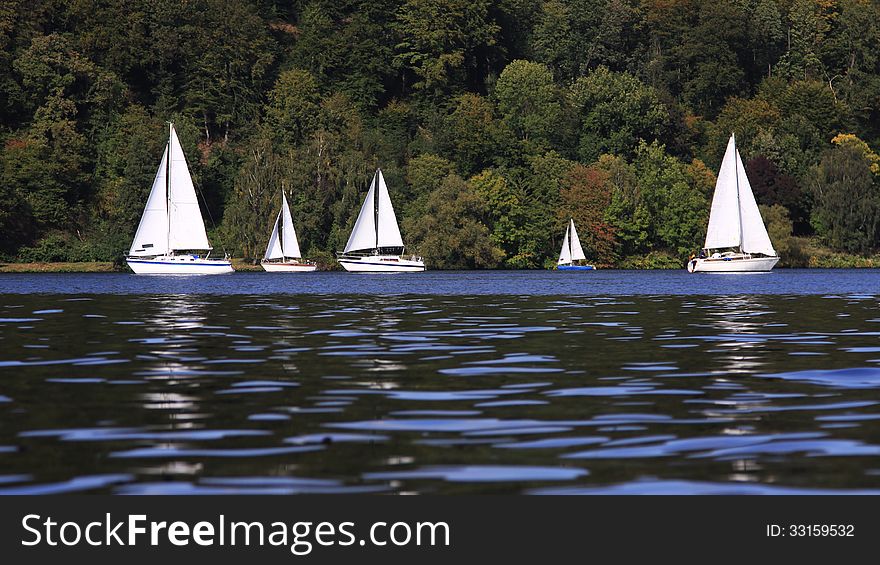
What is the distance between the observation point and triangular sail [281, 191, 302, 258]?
13912 centimetres

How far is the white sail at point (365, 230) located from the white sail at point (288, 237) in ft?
19.2

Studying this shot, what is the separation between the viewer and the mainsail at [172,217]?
11862 centimetres

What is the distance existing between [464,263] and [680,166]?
32.3 m

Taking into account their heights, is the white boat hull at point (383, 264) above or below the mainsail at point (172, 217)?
below

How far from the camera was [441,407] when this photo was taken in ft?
62.7

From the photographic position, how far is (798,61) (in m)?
188

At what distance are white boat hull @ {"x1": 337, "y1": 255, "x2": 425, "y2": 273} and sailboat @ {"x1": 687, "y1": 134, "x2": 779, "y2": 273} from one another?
28.3m

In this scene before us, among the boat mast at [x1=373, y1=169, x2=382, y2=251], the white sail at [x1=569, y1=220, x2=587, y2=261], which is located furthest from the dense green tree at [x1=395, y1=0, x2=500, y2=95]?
the white sail at [x1=569, y1=220, x2=587, y2=261]

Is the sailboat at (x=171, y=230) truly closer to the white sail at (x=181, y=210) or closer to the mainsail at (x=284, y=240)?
the white sail at (x=181, y=210)

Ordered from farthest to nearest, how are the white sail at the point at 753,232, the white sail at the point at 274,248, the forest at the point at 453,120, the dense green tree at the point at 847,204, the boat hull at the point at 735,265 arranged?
the dense green tree at the point at 847,204 → the forest at the point at 453,120 → the white sail at the point at 274,248 → the white sail at the point at 753,232 → the boat hull at the point at 735,265

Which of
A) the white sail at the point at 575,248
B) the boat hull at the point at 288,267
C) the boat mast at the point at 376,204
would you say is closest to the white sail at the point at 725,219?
the white sail at the point at 575,248

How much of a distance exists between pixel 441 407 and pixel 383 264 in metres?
114

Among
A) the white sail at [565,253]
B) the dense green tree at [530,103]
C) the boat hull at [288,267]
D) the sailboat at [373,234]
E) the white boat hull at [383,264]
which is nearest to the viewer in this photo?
the white boat hull at [383,264]

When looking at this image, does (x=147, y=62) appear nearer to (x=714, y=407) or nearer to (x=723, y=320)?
(x=723, y=320)
